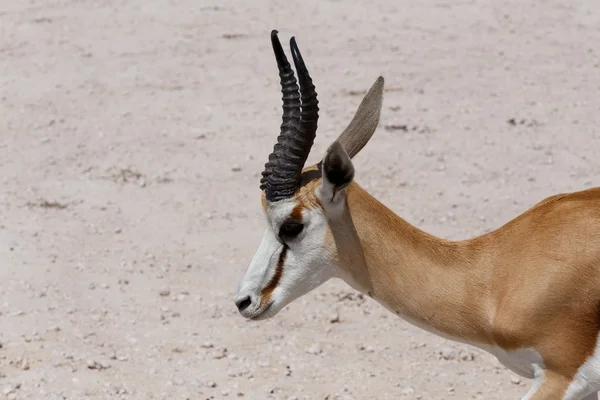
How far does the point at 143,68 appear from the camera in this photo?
39.4ft

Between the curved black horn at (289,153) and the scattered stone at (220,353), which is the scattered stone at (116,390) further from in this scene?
the curved black horn at (289,153)

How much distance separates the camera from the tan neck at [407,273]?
4703mm

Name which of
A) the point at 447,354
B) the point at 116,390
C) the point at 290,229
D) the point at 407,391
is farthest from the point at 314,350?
the point at 290,229

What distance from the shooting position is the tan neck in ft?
15.4

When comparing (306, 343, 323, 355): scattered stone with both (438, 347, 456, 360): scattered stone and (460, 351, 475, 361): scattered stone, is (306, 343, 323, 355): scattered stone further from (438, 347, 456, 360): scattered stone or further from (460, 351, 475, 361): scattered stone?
(460, 351, 475, 361): scattered stone

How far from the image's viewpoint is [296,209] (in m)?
4.69

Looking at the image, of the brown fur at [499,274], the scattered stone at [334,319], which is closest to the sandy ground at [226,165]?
the scattered stone at [334,319]

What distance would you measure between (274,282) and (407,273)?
609mm

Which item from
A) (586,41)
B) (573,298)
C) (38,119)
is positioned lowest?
(38,119)

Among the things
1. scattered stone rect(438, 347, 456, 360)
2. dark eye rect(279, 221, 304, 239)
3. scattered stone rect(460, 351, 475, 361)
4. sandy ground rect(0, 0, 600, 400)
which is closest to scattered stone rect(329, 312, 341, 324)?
sandy ground rect(0, 0, 600, 400)

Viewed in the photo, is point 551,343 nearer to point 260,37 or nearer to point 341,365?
point 341,365

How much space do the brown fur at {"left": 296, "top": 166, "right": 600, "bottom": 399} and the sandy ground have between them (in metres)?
1.83

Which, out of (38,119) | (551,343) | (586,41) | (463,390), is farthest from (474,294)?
(586,41)

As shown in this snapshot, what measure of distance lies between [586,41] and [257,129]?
15.7 feet
